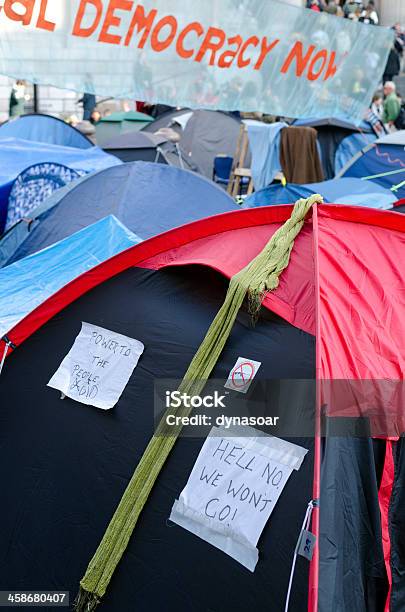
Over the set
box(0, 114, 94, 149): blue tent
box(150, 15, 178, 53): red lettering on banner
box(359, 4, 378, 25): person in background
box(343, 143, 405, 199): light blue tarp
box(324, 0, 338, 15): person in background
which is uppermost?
box(150, 15, 178, 53): red lettering on banner

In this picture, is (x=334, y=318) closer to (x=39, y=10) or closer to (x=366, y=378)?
(x=366, y=378)

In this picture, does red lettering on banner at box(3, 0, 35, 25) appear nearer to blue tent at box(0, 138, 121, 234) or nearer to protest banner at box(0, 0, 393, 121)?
protest banner at box(0, 0, 393, 121)

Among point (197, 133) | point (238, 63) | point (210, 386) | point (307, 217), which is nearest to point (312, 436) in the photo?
point (210, 386)

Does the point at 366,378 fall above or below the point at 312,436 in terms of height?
above

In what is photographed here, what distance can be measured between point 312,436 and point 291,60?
17.3ft

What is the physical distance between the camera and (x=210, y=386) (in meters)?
2.67

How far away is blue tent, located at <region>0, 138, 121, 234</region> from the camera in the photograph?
6.70 metres

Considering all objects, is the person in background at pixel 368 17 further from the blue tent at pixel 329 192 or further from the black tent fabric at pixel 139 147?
the blue tent at pixel 329 192

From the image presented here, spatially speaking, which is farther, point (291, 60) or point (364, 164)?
point (364, 164)

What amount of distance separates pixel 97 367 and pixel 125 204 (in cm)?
244

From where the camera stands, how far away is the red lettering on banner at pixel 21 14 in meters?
5.43

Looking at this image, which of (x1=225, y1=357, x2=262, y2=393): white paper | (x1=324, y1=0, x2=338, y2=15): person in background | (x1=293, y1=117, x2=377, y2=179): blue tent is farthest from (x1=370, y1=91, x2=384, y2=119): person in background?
(x1=225, y1=357, x2=262, y2=393): white paper

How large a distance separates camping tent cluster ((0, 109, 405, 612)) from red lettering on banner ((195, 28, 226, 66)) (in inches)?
148

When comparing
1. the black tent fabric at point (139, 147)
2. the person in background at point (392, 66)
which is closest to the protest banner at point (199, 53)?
the black tent fabric at point (139, 147)
